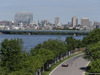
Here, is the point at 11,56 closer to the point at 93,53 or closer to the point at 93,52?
the point at 93,53

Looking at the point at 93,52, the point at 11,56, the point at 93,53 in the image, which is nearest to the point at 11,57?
the point at 11,56

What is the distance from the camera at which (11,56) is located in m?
29.7

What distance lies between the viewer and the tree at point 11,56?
29094 millimetres

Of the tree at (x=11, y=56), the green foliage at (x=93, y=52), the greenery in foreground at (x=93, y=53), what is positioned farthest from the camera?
the green foliage at (x=93, y=52)

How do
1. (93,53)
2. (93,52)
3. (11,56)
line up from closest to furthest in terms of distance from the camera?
(11,56) < (93,53) < (93,52)

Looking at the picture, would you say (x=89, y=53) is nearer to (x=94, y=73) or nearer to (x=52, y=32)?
(x=94, y=73)

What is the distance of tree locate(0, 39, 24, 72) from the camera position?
95.5 feet

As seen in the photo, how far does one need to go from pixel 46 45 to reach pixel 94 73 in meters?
23.4

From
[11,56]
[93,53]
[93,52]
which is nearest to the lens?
[11,56]

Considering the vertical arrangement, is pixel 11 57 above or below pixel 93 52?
above

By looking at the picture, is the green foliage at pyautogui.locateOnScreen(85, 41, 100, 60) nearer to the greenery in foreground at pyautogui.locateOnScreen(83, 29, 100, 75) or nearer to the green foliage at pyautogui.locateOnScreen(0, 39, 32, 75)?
the greenery in foreground at pyautogui.locateOnScreen(83, 29, 100, 75)

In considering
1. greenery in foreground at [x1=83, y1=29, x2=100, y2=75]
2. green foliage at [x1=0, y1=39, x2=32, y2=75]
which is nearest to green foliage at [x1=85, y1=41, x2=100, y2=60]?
greenery in foreground at [x1=83, y1=29, x2=100, y2=75]

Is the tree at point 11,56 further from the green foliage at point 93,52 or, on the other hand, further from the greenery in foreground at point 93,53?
the green foliage at point 93,52

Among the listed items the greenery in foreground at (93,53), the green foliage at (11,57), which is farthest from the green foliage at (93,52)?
the green foliage at (11,57)
